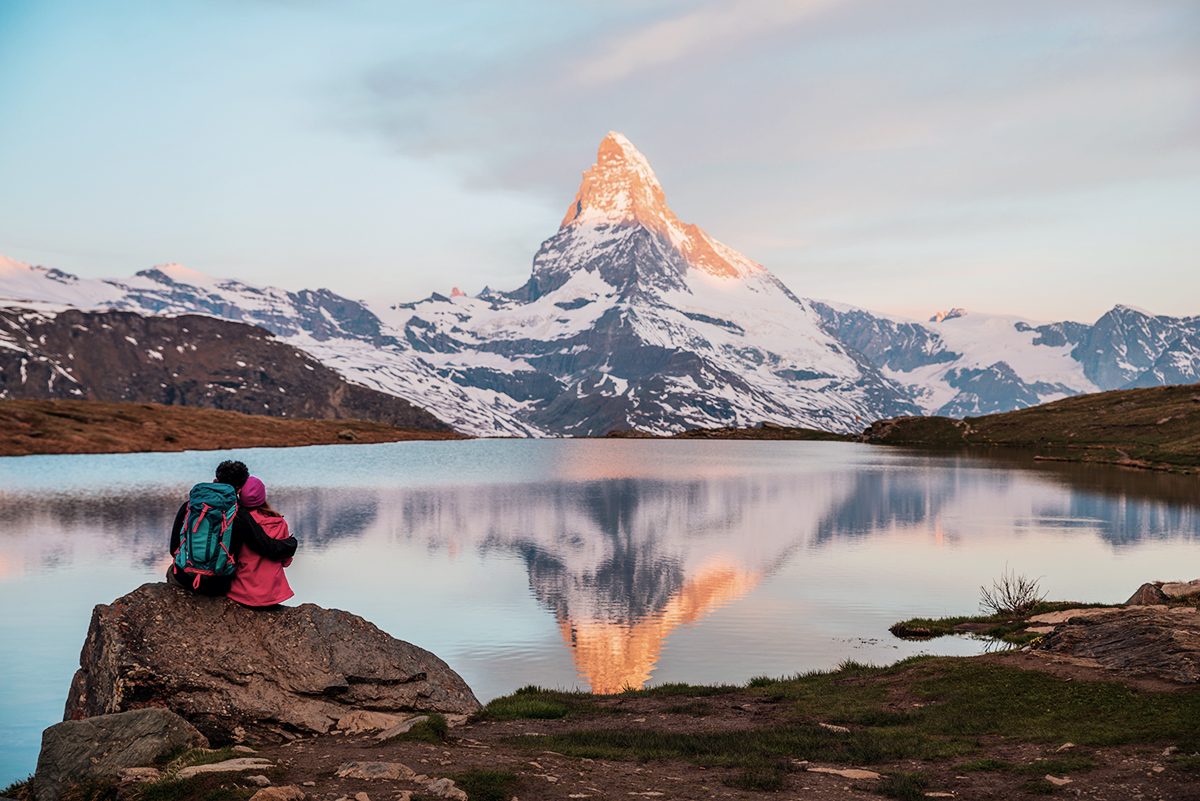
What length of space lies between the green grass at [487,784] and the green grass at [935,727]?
3581mm

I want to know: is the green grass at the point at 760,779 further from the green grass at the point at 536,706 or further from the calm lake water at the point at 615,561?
the calm lake water at the point at 615,561

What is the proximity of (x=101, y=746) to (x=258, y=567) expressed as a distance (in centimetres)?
604

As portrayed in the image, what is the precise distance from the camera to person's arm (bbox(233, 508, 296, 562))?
79.4 feet

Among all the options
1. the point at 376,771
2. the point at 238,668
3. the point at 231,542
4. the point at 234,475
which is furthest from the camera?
the point at 234,475

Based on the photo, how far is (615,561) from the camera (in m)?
70.8

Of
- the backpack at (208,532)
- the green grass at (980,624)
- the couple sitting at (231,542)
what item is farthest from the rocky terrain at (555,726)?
the green grass at (980,624)

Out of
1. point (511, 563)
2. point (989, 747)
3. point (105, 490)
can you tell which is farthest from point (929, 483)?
point (989, 747)

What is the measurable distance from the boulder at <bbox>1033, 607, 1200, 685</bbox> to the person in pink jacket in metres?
24.3

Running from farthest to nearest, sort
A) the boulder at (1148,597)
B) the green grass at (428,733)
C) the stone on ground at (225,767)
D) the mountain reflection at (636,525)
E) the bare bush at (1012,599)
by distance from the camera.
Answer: the mountain reflection at (636,525)
the bare bush at (1012,599)
the boulder at (1148,597)
the green grass at (428,733)
the stone on ground at (225,767)

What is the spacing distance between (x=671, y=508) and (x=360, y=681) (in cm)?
8625

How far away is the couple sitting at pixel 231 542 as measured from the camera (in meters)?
23.9

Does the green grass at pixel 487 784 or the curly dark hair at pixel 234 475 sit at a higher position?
the curly dark hair at pixel 234 475

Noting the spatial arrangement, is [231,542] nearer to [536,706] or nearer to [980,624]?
[536,706]

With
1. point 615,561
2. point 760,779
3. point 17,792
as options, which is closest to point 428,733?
point 760,779
